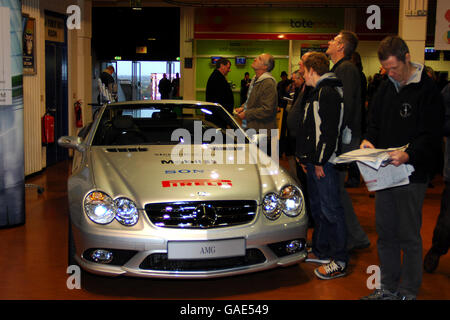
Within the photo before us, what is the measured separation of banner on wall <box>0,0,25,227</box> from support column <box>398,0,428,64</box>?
599cm

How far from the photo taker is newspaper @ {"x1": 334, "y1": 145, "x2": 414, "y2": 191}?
3051mm

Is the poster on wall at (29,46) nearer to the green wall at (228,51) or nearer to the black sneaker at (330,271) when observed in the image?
the black sneaker at (330,271)

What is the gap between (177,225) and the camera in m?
3.32

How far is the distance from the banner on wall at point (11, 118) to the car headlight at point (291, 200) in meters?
2.82

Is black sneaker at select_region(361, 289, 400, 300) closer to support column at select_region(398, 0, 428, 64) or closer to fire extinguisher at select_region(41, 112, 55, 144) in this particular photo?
support column at select_region(398, 0, 428, 64)

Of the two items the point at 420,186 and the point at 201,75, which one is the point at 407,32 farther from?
the point at 201,75

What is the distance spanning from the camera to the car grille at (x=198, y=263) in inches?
130

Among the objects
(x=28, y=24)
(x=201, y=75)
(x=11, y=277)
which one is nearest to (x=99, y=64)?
(x=201, y=75)

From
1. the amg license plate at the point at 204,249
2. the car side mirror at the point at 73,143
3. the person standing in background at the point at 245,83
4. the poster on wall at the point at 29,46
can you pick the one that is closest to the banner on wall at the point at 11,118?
the car side mirror at the point at 73,143

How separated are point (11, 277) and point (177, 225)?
138cm

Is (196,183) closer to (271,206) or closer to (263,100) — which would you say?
(271,206)
